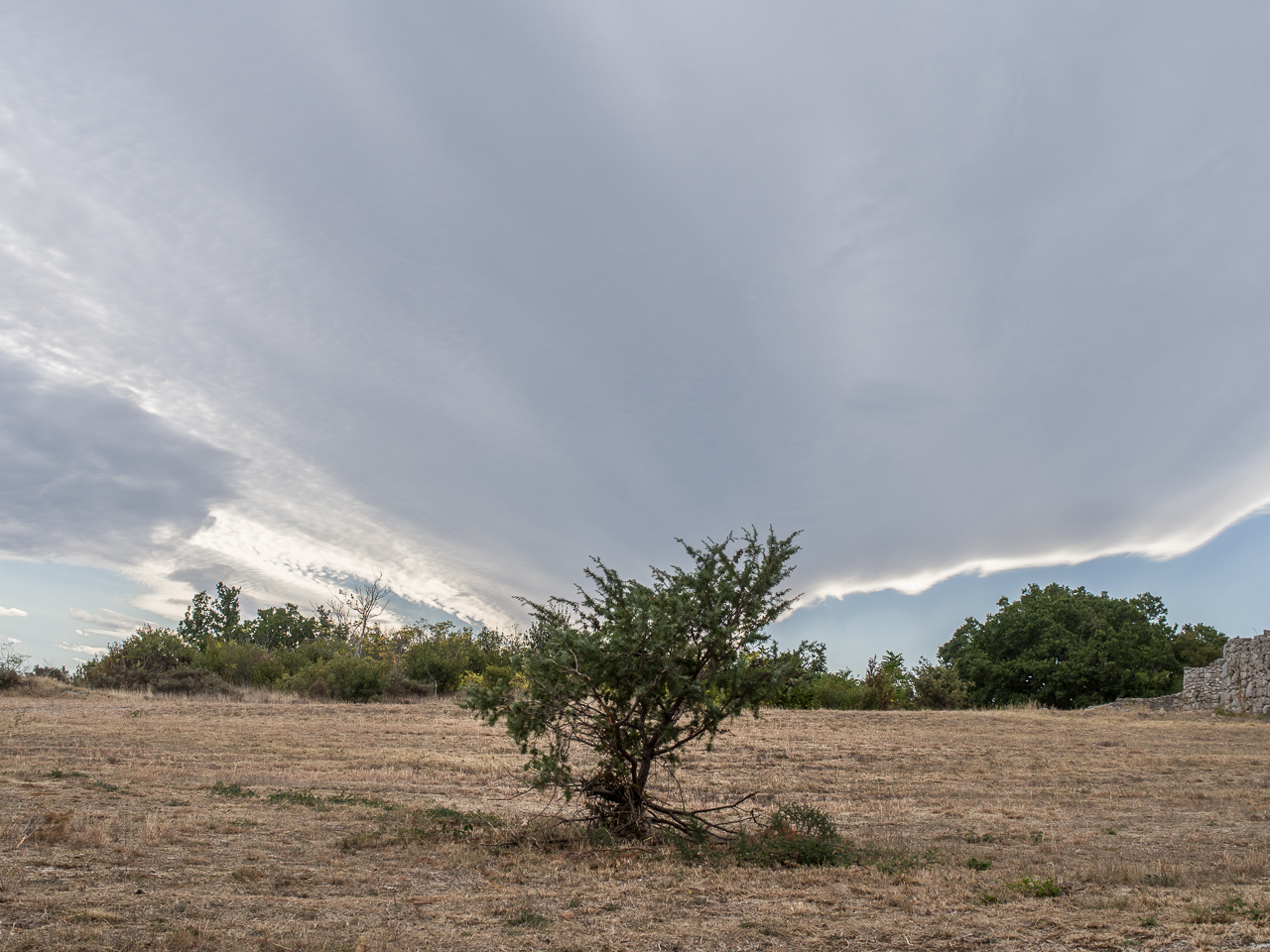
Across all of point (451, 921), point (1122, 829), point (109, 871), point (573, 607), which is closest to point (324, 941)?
point (451, 921)

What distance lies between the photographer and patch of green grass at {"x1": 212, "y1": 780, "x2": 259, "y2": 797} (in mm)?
12031

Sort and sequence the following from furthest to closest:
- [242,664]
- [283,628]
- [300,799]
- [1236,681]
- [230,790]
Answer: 1. [283,628]
2. [242,664]
3. [1236,681]
4. [230,790]
5. [300,799]

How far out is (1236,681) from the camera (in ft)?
113

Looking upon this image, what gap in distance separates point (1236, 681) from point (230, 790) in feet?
128

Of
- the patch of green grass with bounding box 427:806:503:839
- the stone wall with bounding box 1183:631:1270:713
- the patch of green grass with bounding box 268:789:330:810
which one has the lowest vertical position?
the patch of green grass with bounding box 268:789:330:810

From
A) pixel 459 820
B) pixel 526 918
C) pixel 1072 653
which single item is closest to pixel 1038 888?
pixel 526 918

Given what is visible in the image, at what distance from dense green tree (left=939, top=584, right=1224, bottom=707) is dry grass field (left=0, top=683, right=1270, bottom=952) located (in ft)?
107

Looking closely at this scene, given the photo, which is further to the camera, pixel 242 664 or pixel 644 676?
pixel 242 664

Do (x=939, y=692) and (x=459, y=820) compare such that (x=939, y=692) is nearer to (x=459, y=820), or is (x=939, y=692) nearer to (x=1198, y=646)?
(x=1198, y=646)

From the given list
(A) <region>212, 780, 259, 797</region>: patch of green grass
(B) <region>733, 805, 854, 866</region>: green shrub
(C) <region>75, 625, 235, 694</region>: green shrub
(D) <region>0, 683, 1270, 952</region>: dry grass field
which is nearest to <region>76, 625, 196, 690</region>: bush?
(C) <region>75, 625, 235, 694</region>: green shrub

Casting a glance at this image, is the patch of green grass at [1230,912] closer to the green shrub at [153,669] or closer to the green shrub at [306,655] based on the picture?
the green shrub at [153,669]

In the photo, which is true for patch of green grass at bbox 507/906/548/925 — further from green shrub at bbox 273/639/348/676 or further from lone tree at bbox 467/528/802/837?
green shrub at bbox 273/639/348/676

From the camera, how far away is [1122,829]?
11.5 meters

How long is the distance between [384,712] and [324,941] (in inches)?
886
